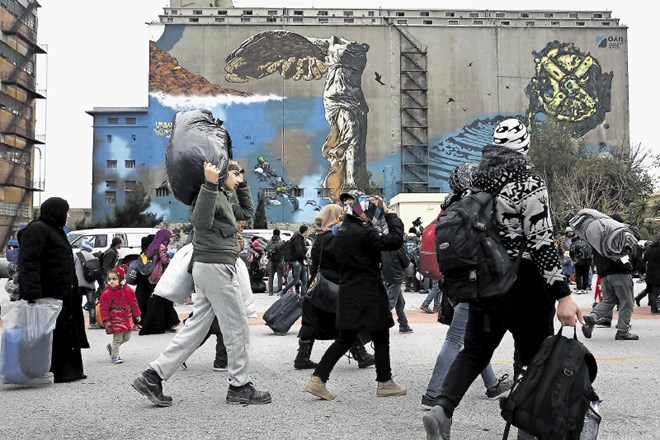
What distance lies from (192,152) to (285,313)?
14.8 feet

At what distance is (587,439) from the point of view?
3.60 metres

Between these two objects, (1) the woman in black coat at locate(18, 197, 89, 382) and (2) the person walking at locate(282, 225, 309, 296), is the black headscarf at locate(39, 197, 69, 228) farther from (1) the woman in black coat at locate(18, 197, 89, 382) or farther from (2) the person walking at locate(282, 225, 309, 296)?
(2) the person walking at locate(282, 225, 309, 296)

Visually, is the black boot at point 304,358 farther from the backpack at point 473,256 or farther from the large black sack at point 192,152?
the backpack at point 473,256

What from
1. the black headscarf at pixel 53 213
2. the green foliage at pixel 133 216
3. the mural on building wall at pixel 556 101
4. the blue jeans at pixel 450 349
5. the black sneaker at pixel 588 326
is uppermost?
the mural on building wall at pixel 556 101

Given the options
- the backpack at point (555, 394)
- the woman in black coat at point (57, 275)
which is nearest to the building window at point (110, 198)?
the woman in black coat at point (57, 275)

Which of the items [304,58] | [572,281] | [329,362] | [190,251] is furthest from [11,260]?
[304,58]

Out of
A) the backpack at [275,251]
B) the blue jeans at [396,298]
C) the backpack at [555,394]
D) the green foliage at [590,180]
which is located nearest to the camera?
the backpack at [555,394]

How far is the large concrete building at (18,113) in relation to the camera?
175 feet

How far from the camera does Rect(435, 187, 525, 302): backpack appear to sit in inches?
145

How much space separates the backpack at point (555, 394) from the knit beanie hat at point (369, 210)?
221 centimetres

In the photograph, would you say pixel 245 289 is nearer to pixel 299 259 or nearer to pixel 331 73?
pixel 299 259

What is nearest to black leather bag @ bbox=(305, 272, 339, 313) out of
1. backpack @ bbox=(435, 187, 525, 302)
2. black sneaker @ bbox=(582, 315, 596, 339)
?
backpack @ bbox=(435, 187, 525, 302)

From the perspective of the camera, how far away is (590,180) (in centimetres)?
5191

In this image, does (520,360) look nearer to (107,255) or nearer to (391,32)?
(107,255)
